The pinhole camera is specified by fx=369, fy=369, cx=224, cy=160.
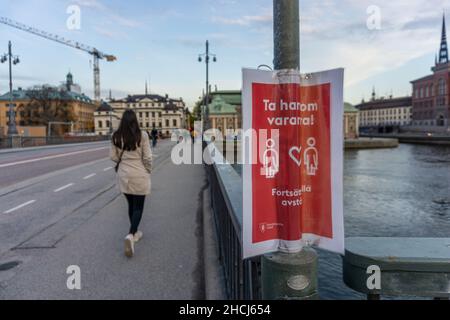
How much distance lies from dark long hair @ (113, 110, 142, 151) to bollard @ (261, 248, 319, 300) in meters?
3.46

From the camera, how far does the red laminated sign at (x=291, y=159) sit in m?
2.04

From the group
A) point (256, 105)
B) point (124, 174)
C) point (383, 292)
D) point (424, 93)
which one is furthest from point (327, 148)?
point (424, 93)

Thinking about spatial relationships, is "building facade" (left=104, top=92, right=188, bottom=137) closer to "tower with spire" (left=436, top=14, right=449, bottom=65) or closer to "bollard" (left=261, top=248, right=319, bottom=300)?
"tower with spire" (left=436, top=14, right=449, bottom=65)

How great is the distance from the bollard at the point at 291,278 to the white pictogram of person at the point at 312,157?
50 cm

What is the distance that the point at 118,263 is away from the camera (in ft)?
15.3

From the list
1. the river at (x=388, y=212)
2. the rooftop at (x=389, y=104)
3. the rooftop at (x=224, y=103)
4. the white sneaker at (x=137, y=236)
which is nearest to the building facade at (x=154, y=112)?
the rooftop at (x=224, y=103)

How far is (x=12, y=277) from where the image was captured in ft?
14.0

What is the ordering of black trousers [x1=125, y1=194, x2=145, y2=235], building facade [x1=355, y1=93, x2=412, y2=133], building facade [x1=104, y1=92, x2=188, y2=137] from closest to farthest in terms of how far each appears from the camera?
black trousers [x1=125, y1=194, x2=145, y2=235]
building facade [x1=104, y1=92, x2=188, y2=137]
building facade [x1=355, y1=93, x2=412, y2=133]

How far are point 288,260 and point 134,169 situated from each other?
3.53 meters

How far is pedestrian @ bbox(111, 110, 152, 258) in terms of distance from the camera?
5.07m

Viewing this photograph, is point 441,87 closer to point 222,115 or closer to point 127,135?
point 222,115

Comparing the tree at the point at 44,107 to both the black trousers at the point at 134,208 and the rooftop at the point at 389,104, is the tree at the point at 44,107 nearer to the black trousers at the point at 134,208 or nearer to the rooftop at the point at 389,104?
the black trousers at the point at 134,208

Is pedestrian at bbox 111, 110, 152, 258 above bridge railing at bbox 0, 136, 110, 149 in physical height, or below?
below

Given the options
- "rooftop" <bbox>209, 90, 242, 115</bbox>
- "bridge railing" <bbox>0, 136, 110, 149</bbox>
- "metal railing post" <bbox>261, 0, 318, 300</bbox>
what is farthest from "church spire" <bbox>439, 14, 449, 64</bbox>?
"metal railing post" <bbox>261, 0, 318, 300</bbox>
